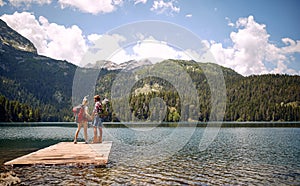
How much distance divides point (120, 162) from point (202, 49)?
16973 millimetres

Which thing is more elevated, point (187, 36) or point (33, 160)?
point (187, 36)

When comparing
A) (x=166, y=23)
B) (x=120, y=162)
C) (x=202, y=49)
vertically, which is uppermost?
(x=166, y=23)

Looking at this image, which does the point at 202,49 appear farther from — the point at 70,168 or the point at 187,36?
the point at 70,168

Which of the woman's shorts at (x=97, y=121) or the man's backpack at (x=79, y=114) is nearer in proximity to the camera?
the man's backpack at (x=79, y=114)

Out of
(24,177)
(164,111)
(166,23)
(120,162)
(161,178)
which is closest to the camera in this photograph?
(24,177)

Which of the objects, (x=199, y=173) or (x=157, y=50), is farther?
(x=157, y=50)

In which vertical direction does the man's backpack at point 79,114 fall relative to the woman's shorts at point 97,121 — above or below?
above

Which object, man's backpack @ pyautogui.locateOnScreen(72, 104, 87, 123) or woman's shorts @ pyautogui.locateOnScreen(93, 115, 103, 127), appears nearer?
man's backpack @ pyautogui.locateOnScreen(72, 104, 87, 123)

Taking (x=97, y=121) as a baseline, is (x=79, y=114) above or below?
above

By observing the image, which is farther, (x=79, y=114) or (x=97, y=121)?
(x=97, y=121)

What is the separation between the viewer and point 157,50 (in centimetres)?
3381

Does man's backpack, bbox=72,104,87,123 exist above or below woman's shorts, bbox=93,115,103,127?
above

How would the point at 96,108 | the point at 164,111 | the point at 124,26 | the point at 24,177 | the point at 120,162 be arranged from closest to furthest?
1. the point at 24,177
2. the point at 120,162
3. the point at 96,108
4. the point at 124,26
5. the point at 164,111

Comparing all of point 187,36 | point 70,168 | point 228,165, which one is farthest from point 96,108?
point 187,36
